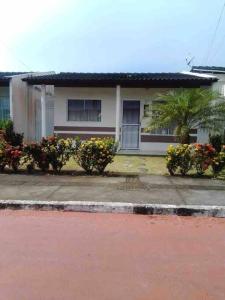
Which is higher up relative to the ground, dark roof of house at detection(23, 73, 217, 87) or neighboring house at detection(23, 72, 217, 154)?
dark roof of house at detection(23, 73, 217, 87)

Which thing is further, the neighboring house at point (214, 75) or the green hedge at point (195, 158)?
the neighboring house at point (214, 75)

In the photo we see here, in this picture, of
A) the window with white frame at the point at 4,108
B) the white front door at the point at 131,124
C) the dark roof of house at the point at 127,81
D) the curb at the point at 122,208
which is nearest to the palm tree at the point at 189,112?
the dark roof of house at the point at 127,81

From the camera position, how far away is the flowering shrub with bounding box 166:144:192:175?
9648 mm

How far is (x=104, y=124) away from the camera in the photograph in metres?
17.0

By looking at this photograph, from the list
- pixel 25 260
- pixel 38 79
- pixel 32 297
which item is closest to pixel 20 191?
pixel 25 260

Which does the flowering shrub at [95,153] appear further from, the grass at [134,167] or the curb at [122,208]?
the curb at [122,208]

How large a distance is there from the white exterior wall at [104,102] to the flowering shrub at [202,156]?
23.0ft

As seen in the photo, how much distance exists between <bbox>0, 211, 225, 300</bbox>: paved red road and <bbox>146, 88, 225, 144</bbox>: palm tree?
287 inches

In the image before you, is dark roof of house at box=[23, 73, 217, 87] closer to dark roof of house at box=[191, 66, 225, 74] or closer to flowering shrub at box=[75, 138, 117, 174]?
dark roof of house at box=[191, 66, 225, 74]

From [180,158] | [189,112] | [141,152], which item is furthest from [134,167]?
[141,152]

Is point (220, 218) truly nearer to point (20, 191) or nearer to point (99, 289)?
point (99, 289)

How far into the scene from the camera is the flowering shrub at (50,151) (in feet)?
32.1

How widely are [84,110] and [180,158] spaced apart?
27.0 feet

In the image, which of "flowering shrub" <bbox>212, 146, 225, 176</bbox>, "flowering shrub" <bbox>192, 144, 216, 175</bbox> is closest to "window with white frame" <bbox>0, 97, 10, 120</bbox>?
"flowering shrub" <bbox>192, 144, 216, 175</bbox>
